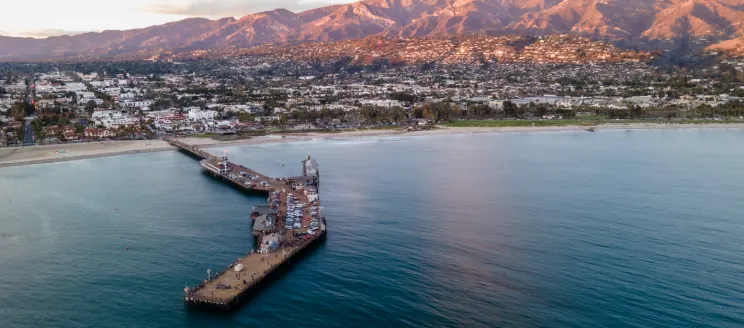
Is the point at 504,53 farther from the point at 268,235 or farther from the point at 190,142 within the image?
the point at 268,235

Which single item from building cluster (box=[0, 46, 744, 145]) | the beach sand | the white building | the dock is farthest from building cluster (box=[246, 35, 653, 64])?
the dock

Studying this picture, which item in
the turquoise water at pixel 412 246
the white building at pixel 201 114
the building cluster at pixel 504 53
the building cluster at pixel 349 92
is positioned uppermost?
the building cluster at pixel 504 53

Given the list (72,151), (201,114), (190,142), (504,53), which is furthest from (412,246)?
(504,53)

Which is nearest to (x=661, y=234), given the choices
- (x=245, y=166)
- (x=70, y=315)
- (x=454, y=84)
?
(x=70, y=315)

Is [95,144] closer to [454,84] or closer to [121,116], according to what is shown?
[121,116]

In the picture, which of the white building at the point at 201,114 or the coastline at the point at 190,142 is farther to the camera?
the white building at the point at 201,114

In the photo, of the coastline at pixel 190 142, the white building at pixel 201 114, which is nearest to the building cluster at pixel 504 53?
the coastline at pixel 190 142

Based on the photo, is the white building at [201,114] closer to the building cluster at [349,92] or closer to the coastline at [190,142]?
the building cluster at [349,92]

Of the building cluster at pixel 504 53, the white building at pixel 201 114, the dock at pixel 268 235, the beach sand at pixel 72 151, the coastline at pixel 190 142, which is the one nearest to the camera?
the dock at pixel 268 235
